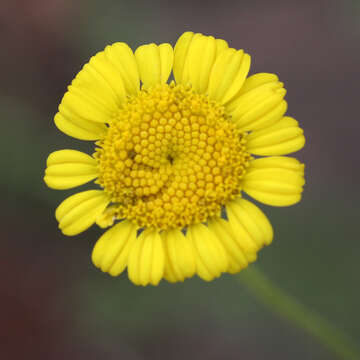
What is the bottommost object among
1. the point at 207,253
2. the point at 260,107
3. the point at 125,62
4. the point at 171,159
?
the point at 207,253

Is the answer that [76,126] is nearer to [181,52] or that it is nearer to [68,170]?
[68,170]

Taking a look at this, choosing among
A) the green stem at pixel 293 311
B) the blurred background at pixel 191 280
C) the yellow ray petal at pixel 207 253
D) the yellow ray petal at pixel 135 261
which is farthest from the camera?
the blurred background at pixel 191 280

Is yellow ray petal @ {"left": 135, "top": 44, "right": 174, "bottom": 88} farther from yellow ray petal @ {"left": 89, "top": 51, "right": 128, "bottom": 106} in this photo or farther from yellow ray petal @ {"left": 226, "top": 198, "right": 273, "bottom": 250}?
yellow ray petal @ {"left": 226, "top": 198, "right": 273, "bottom": 250}

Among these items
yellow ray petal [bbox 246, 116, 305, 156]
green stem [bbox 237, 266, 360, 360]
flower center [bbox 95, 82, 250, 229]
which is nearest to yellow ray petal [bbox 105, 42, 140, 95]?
flower center [bbox 95, 82, 250, 229]

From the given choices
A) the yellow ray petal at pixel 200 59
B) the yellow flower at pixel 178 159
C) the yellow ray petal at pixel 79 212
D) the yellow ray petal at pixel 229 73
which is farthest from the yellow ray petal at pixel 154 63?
the yellow ray petal at pixel 79 212

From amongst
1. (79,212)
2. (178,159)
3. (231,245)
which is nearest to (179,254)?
(231,245)

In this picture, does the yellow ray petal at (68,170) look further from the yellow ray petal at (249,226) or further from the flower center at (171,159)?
the yellow ray petal at (249,226)

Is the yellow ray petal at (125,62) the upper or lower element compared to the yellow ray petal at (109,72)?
upper
